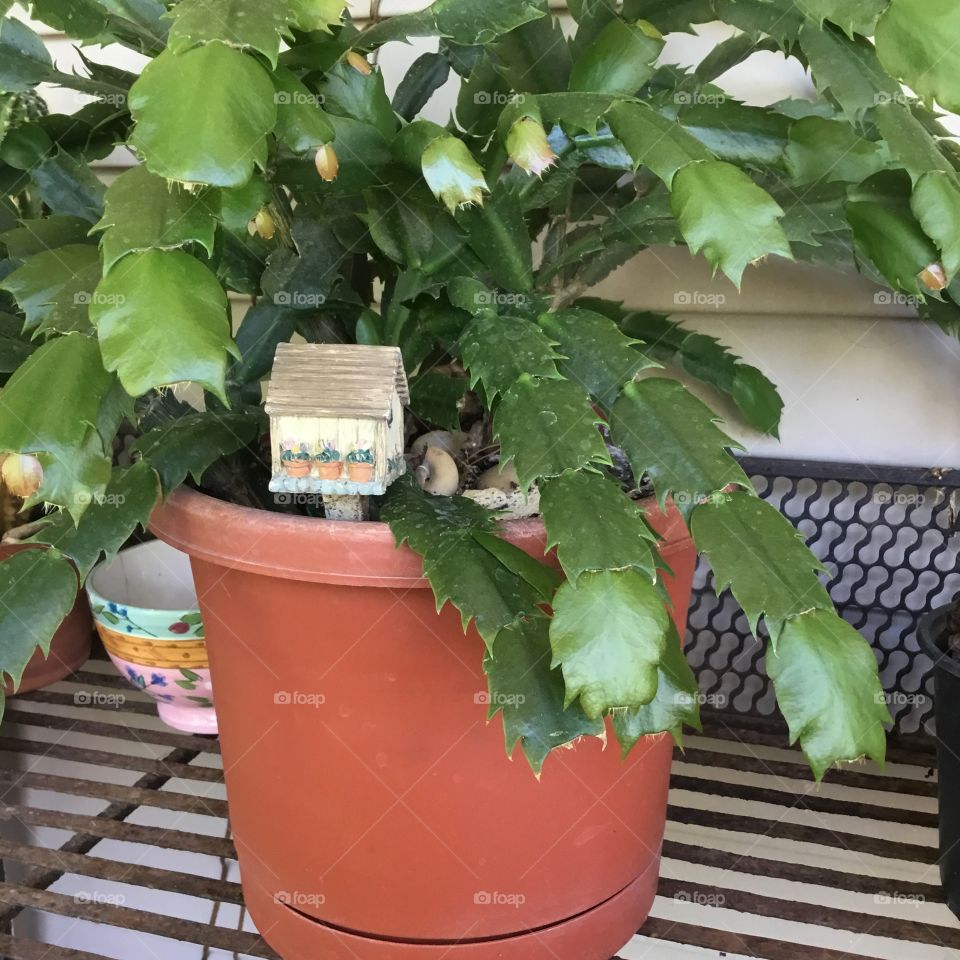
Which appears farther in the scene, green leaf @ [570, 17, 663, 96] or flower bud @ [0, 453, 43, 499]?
green leaf @ [570, 17, 663, 96]

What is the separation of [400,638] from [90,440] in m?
0.24

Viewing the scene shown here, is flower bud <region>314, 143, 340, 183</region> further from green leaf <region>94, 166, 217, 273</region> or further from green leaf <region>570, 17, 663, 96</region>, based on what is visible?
green leaf <region>570, 17, 663, 96</region>

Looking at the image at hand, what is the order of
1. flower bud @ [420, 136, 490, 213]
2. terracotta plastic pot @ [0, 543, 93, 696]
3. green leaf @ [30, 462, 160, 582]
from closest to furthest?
flower bud @ [420, 136, 490, 213], green leaf @ [30, 462, 160, 582], terracotta plastic pot @ [0, 543, 93, 696]

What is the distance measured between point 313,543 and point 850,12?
1.44 feet

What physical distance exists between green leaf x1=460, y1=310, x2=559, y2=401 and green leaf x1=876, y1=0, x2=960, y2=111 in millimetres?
236

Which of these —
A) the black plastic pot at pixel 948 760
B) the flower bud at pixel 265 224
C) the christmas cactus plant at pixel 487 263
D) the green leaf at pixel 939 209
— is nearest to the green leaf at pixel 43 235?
the christmas cactus plant at pixel 487 263

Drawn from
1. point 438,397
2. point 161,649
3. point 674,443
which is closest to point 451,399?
point 438,397

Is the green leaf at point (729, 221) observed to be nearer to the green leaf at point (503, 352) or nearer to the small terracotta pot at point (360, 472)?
the green leaf at point (503, 352)

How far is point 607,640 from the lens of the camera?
44cm

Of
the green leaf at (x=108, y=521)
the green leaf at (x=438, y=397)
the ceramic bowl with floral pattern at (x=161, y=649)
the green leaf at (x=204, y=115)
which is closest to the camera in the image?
the green leaf at (x=204, y=115)

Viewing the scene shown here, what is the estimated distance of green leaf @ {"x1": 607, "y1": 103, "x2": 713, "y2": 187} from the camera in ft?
1.51

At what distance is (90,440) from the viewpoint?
0.48 m

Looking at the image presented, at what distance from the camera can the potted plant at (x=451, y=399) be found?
1.44ft

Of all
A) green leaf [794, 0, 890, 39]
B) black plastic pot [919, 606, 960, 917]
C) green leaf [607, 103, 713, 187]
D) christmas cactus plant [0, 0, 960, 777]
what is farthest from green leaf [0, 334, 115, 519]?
black plastic pot [919, 606, 960, 917]
